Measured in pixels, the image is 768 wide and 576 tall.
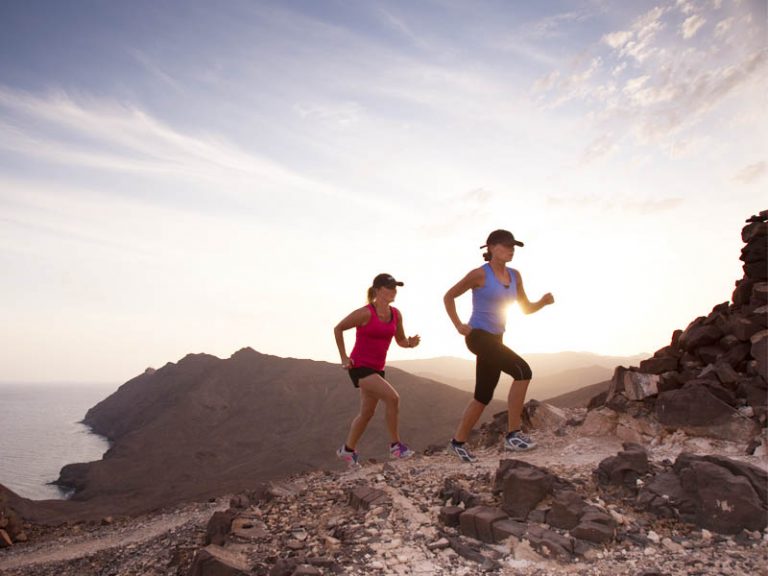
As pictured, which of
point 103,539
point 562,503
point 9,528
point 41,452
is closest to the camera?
point 562,503

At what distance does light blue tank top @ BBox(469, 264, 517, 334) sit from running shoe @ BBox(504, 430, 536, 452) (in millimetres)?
1564

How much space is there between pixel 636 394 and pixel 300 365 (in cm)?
3715

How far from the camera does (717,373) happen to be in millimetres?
6738

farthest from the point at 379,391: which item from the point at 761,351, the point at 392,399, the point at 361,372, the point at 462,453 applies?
the point at 761,351

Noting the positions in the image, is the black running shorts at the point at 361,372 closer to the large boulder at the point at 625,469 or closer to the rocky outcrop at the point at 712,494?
the large boulder at the point at 625,469

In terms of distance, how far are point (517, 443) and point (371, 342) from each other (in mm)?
2279

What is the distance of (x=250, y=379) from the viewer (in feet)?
138

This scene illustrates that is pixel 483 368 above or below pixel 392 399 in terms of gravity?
above

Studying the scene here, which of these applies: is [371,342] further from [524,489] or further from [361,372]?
[524,489]


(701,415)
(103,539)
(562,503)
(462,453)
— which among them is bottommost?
(103,539)

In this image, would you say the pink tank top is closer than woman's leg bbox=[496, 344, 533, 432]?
No

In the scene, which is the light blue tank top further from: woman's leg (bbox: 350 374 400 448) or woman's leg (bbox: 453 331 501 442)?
woman's leg (bbox: 350 374 400 448)

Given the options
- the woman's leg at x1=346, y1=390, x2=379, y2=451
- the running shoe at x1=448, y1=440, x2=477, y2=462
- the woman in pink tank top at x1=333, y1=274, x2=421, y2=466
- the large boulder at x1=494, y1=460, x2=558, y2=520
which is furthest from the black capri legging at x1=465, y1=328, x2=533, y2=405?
the woman's leg at x1=346, y1=390, x2=379, y2=451

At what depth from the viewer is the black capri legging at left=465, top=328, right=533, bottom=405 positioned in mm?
5797
